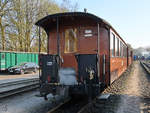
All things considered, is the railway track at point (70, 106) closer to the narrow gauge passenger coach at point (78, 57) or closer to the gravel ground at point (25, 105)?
the gravel ground at point (25, 105)

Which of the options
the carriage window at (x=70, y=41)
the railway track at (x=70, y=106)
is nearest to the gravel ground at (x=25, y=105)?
the railway track at (x=70, y=106)

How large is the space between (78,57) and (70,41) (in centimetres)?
149

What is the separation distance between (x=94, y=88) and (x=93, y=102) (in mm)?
974

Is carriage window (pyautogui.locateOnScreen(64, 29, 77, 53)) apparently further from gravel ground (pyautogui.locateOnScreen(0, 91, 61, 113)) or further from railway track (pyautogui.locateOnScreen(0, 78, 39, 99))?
railway track (pyautogui.locateOnScreen(0, 78, 39, 99))

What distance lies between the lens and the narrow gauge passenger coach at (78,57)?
5.32m

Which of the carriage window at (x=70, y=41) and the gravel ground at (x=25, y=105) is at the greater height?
the carriage window at (x=70, y=41)

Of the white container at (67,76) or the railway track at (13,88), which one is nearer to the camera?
the white container at (67,76)

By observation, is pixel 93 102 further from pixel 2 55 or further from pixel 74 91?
pixel 2 55

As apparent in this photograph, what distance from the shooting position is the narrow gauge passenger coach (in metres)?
5.32

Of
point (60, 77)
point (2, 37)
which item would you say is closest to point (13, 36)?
point (2, 37)

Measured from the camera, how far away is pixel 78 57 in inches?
215

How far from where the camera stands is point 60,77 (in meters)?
5.83

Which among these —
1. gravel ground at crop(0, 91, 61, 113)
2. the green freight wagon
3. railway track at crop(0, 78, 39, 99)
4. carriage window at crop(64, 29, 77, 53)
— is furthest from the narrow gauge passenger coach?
the green freight wagon

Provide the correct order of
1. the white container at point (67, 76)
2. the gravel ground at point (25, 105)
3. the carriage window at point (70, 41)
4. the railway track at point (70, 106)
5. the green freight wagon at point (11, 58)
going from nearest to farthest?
1. the railway track at point (70, 106)
2. the gravel ground at point (25, 105)
3. the white container at point (67, 76)
4. the carriage window at point (70, 41)
5. the green freight wagon at point (11, 58)
